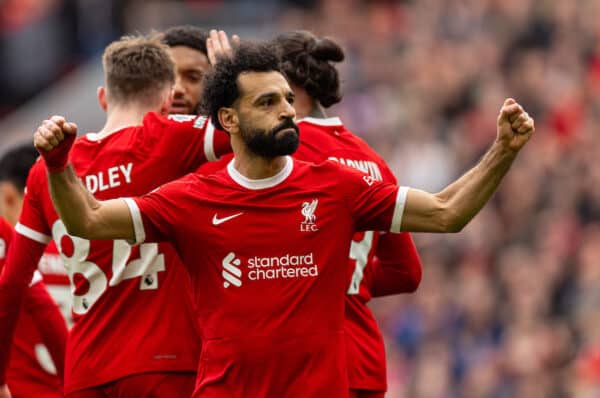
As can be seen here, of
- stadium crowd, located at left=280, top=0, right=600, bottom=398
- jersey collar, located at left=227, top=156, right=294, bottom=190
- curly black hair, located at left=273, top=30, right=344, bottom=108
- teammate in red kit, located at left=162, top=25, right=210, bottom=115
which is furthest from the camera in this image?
stadium crowd, located at left=280, top=0, right=600, bottom=398

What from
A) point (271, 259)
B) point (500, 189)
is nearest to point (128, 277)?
point (271, 259)

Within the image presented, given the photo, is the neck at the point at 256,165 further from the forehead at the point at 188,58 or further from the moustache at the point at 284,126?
the forehead at the point at 188,58

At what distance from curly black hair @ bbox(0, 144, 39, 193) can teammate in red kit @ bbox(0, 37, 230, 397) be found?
1416 millimetres

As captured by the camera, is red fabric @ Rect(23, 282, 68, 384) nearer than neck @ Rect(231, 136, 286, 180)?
No

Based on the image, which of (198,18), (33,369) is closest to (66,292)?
(33,369)

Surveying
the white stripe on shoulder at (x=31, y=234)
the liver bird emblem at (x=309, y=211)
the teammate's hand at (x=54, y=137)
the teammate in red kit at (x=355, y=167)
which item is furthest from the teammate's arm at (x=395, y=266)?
the teammate's hand at (x=54, y=137)

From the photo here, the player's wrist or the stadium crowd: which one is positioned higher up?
the player's wrist

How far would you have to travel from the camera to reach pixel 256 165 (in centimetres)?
753

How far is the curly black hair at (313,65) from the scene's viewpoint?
8.70 meters

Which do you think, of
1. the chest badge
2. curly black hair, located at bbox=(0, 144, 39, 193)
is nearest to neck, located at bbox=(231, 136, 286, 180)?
the chest badge

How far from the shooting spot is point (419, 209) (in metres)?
7.36

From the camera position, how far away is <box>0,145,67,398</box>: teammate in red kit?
8.83 m

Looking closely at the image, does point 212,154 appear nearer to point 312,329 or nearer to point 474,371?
point 312,329

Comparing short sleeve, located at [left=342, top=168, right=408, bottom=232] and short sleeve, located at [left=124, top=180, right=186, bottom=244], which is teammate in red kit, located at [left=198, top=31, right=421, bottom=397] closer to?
short sleeve, located at [left=124, top=180, right=186, bottom=244]
